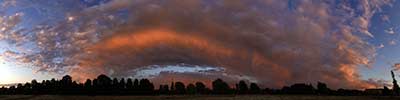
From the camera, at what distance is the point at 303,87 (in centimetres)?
18025

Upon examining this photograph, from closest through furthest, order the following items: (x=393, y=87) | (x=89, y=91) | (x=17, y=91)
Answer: (x=393, y=87) < (x=89, y=91) < (x=17, y=91)

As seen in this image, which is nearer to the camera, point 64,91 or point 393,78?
point 393,78

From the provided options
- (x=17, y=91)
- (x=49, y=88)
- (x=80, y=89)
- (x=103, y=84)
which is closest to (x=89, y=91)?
(x=80, y=89)

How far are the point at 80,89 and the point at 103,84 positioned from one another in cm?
1681

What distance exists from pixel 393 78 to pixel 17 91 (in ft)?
534

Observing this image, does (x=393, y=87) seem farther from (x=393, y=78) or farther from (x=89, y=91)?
(x=89, y=91)

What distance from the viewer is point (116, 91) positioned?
540ft

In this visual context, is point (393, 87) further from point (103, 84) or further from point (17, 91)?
point (17, 91)

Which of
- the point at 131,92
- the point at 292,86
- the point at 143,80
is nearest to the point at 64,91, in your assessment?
the point at 131,92

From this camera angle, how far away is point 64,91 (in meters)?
159

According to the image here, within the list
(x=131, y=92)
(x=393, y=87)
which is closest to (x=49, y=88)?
(x=131, y=92)

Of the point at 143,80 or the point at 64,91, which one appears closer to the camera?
the point at 64,91

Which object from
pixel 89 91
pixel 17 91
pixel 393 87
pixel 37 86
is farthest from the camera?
pixel 37 86

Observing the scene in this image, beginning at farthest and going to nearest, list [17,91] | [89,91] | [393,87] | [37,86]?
[37,86] → [17,91] → [89,91] → [393,87]
